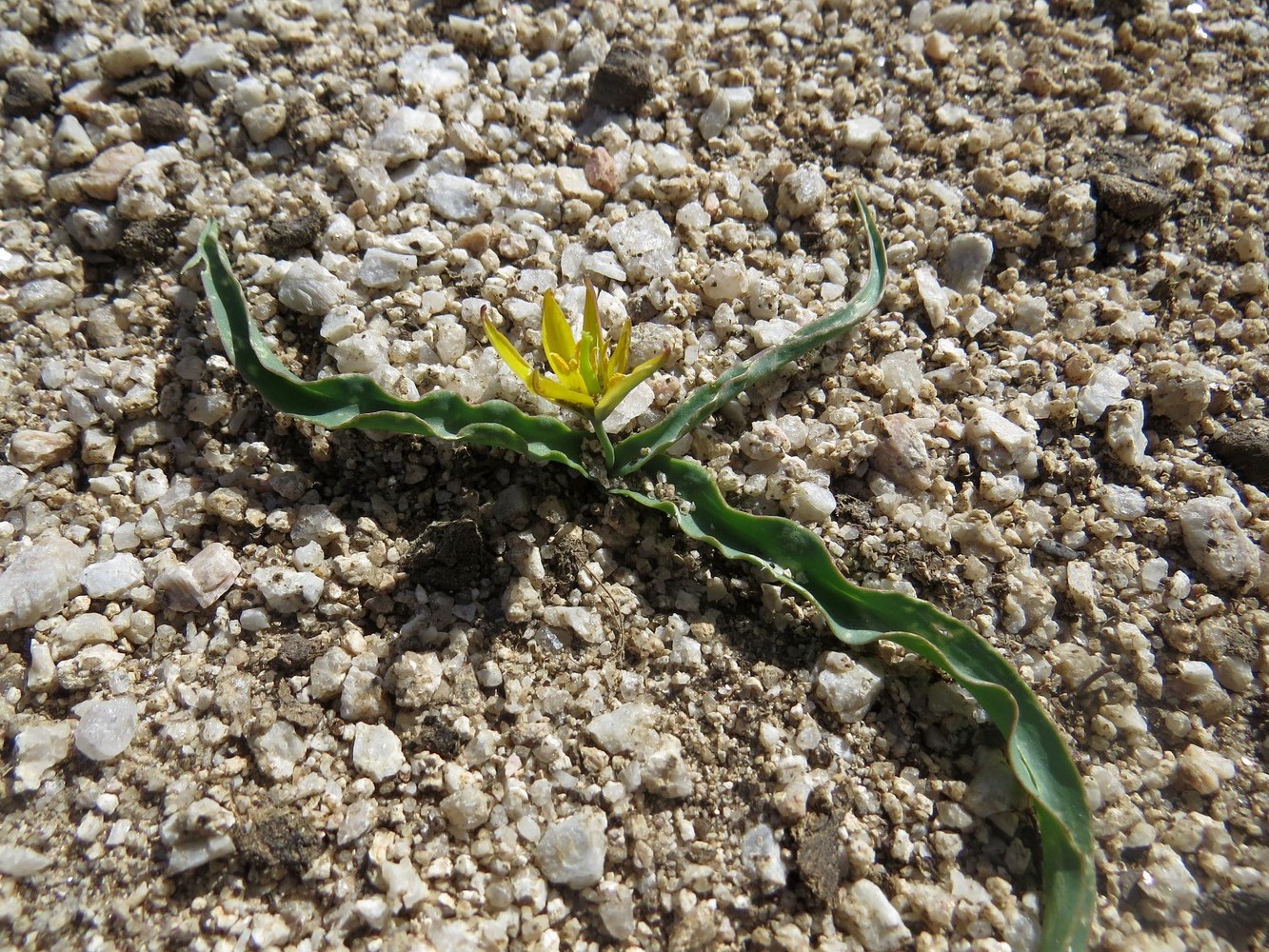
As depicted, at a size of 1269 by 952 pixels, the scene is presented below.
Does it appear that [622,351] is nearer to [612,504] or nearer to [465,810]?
[612,504]

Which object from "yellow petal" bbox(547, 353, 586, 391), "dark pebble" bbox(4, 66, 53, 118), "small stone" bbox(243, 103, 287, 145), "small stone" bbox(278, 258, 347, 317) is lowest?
"small stone" bbox(278, 258, 347, 317)

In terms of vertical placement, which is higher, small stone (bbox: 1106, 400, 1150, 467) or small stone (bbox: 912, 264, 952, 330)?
small stone (bbox: 912, 264, 952, 330)

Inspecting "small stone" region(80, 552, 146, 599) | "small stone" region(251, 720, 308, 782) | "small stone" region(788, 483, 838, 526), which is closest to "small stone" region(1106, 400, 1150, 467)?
"small stone" region(788, 483, 838, 526)

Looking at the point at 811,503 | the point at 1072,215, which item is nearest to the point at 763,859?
the point at 811,503

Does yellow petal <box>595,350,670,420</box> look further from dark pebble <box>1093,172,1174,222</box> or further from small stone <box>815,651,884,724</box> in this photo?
dark pebble <box>1093,172,1174,222</box>

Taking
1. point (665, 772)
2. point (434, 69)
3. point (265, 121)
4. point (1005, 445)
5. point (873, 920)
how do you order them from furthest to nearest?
point (434, 69)
point (265, 121)
point (1005, 445)
point (665, 772)
point (873, 920)

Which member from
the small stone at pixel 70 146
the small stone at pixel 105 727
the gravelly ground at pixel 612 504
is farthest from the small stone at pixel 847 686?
the small stone at pixel 70 146
